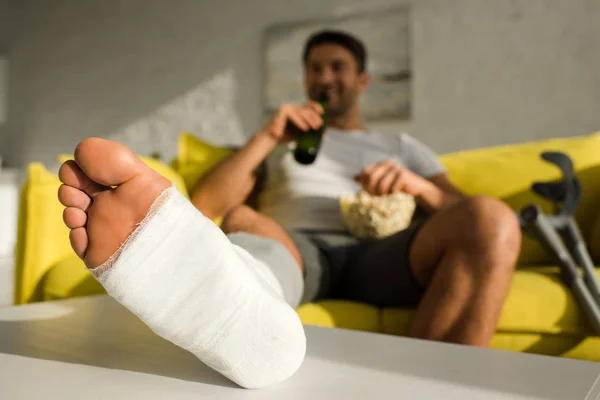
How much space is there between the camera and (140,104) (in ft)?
12.6

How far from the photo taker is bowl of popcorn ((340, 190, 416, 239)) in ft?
3.96

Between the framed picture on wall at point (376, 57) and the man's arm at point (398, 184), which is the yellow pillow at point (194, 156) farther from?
the framed picture on wall at point (376, 57)

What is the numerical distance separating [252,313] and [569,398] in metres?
0.28

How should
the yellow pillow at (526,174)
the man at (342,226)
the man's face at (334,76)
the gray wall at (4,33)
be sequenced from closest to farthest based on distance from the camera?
the man at (342,226) < the yellow pillow at (526,174) < the man's face at (334,76) < the gray wall at (4,33)

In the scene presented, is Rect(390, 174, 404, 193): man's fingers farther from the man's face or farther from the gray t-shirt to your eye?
the man's face

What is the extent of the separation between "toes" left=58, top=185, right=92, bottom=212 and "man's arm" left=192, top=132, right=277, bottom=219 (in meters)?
0.94

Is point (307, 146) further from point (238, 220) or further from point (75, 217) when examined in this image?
point (75, 217)

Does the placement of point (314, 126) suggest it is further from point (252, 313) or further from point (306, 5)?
point (306, 5)

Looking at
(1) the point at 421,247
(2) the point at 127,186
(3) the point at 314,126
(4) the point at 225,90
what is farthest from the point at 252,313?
(4) the point at 225,90

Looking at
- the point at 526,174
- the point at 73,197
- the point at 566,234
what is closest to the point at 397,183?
the point at 566,234

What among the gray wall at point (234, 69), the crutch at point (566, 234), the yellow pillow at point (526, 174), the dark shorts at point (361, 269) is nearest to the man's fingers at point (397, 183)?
the dark shorts at point (361, 269)

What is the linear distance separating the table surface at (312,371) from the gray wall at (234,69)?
7.27ft

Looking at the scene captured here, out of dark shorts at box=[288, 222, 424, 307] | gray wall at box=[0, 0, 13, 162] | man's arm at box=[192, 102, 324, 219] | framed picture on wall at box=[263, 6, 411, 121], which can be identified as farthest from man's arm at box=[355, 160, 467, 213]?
gray wall at box=[0, 0, 13, 162]

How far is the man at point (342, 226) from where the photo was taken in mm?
877
